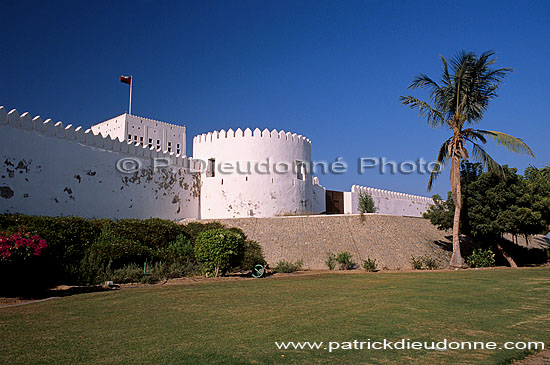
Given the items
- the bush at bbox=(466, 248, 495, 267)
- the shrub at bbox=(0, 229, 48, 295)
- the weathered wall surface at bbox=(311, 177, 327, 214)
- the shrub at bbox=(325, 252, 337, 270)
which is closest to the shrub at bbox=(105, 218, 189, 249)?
the shrub at bbox=(0, 229, 48, 295)

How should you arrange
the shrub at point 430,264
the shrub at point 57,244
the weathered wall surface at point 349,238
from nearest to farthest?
the shrub at point 57,244
the shrub at point 430,264
the weathered wall surface at point 349,238

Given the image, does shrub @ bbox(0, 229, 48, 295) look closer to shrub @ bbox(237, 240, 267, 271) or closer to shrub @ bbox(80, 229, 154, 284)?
shrub @ bbox(80, 229, 154, 284)

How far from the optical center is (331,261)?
17.6m

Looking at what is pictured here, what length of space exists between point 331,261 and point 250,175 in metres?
9.18

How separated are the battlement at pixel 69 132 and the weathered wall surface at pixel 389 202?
1652cm

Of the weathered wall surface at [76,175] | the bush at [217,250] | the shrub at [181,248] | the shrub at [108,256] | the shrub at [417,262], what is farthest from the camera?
the shrub at [417,262]

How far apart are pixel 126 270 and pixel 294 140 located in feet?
51.3

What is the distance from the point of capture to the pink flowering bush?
955cm

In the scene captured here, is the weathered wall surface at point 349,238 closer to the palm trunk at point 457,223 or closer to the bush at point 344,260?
the bush at point 344,260

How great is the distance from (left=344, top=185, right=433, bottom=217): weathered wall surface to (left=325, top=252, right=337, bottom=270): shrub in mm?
14799

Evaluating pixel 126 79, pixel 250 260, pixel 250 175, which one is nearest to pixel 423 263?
pixel 250 260

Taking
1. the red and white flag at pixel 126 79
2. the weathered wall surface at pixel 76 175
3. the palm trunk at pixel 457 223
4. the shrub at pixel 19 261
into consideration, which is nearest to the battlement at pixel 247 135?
the weathered wall surface at pixel 76 175

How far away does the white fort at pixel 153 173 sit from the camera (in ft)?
54.0

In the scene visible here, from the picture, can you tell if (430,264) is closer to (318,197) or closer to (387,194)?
(318,197)
